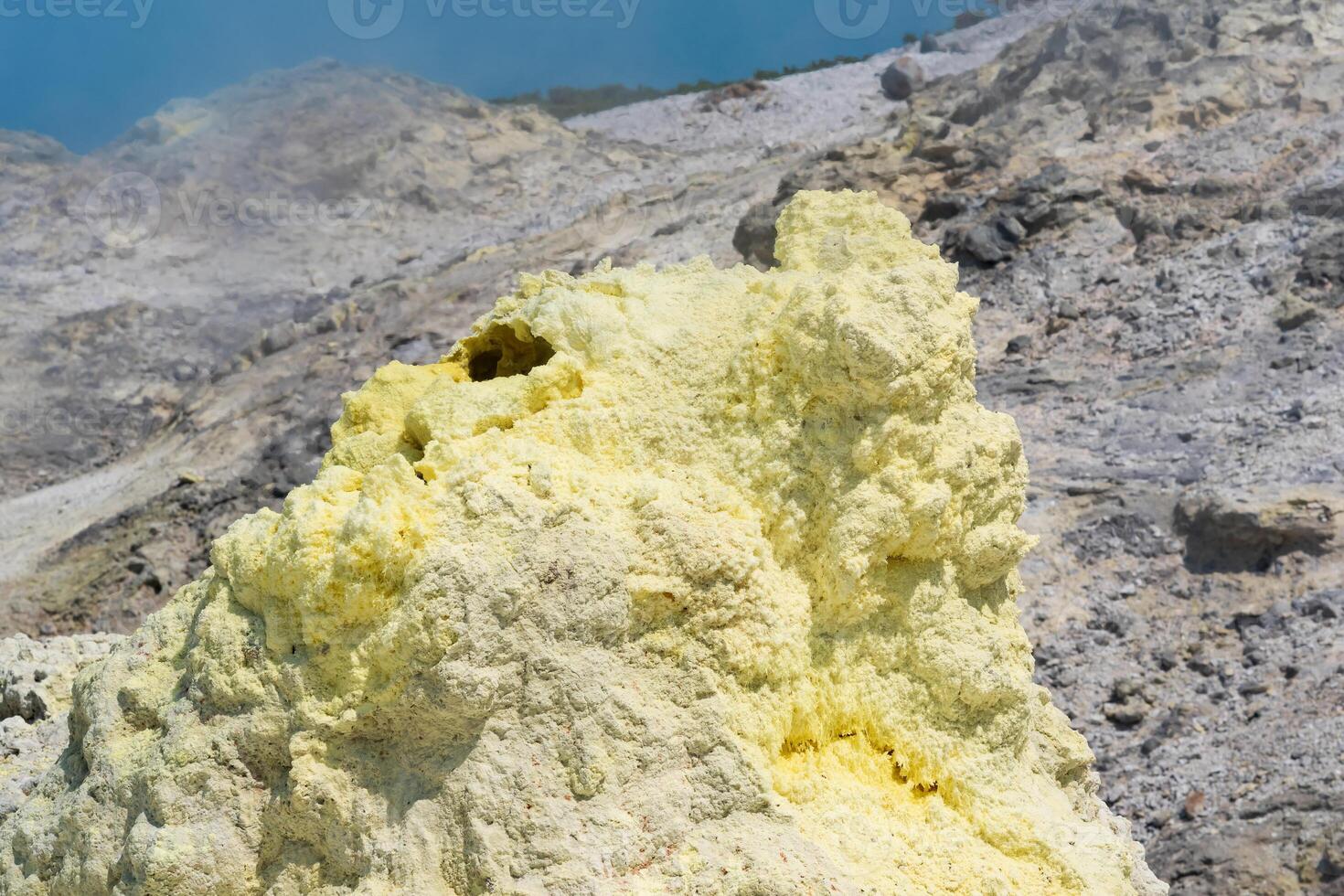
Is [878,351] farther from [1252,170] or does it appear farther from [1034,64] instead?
[1034,64]

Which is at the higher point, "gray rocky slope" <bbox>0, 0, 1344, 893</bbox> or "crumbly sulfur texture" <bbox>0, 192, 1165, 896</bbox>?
"gray rocky slope" <bbox>0, 0, 1344, 893</bbox>

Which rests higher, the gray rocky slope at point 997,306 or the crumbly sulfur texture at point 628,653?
Answer: the gray rocky slope at point 997,306

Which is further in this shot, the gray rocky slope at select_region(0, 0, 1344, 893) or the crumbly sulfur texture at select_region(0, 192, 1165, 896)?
the gray rocky slope at select_region(0, 0, 1344, 893)

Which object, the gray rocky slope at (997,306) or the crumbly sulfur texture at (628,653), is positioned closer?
the crumbly sulfur texture at (628,653)

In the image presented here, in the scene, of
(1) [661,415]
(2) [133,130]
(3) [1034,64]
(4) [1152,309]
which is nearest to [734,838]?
(1) [661,415]
